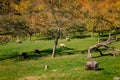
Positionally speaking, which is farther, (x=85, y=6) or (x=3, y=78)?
(x=85, y=6)

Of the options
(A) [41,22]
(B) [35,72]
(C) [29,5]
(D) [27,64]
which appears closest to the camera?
(B) [35,72]

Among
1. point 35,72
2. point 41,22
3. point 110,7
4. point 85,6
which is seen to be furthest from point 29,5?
point 35,72

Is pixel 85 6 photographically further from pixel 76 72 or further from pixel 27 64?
pixel 76 72

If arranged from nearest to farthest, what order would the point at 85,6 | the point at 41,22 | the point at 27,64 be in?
the point at 27,64 < the point at 41,22 < the point at 85,6

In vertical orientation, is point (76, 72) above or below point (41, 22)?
below

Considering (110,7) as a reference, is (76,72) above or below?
below

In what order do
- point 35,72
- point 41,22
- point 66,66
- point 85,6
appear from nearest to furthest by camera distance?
1. point 35,72
2. point 66,66
3. point 41,22
4. point 85,6

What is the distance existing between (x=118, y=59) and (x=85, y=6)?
47841 millimetres

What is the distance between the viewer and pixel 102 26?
77125mm

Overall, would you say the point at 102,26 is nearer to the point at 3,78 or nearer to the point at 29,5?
the point at 29,5

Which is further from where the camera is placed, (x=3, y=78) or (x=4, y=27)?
(x=4, y=27)

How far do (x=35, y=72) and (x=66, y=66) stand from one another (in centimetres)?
505

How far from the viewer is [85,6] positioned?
88750 mm

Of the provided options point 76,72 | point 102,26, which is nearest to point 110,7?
point 102,26
